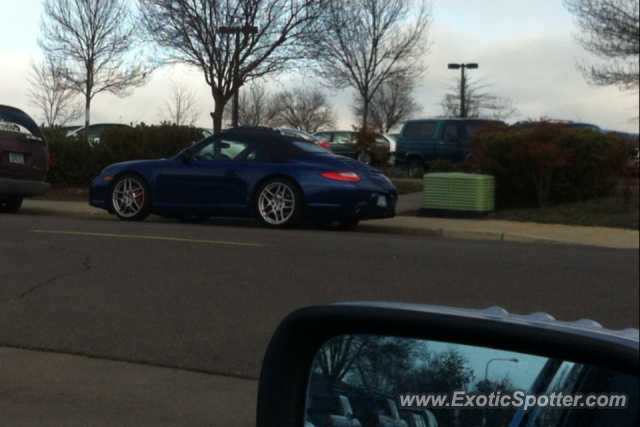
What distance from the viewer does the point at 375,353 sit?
1.90 metres

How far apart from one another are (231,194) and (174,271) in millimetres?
5865

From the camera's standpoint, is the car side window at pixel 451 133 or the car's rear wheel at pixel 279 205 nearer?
the car's rear wheel at pixel 279 205

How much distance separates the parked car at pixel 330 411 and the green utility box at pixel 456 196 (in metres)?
15.4

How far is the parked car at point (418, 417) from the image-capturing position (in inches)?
69.3

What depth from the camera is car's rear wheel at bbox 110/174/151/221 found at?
24.6 ft

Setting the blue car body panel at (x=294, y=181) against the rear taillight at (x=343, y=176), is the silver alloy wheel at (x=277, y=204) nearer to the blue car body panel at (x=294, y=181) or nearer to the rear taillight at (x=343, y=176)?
the blue car body panel at (x=294, y=181)

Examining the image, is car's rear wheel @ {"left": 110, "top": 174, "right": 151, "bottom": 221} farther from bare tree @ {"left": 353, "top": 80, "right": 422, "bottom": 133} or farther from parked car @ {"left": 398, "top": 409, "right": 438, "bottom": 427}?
parked car @ {"left": 398, "top": 409, "right": 438, "bottom": 427}

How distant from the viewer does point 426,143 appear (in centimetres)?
2416

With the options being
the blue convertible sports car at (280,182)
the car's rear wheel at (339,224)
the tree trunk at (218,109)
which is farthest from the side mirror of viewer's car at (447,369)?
the car's rear wheel at (339,224)

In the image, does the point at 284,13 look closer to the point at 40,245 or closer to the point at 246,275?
the point at 40,245

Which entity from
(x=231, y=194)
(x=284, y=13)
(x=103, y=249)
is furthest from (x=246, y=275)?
(x=231, y=194)

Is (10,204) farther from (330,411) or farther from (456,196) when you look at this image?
(456,196)

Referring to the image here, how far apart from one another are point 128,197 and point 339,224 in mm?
4671

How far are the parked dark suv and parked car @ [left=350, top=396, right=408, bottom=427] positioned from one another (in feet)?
→ 4.75
